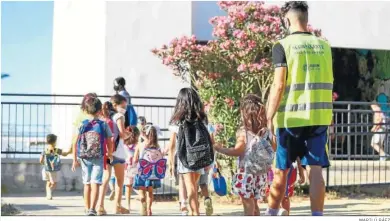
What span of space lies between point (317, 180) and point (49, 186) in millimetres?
6525

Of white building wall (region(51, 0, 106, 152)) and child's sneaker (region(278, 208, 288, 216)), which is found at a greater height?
white building wall (region(51, 0, 106, 152))

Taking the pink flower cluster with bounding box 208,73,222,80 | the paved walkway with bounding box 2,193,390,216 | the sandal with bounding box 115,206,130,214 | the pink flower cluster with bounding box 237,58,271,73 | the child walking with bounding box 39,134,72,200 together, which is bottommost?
the paved walkway with bounding box 2,193,390,216

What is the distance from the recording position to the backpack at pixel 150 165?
991 centimetres

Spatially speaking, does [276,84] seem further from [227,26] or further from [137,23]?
[137,23]

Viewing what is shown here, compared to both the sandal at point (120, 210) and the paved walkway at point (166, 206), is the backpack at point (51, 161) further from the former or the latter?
the sandal at point (120, 210)

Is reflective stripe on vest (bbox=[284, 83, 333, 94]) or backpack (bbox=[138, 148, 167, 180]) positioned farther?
backpack (bbox=[138, 148, 167, 180])

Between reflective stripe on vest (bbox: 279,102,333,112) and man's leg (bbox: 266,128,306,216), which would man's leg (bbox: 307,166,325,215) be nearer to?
man's leg (bbox: 266,128,306,216)

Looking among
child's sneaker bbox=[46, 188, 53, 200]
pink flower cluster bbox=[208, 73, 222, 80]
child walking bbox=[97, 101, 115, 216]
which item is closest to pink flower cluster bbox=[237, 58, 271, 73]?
pink flower cluster bbox=[208, 73, 222, 80]

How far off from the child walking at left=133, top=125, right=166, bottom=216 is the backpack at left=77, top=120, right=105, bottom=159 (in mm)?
818

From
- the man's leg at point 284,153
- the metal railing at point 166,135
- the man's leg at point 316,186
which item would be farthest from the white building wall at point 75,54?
the man's leg at point 316,186

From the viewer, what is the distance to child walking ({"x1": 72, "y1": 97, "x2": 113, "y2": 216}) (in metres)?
9.21

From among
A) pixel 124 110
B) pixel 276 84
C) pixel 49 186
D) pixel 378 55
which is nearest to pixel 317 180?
pixel 276 84

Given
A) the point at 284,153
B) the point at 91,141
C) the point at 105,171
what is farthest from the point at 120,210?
the point at 284,153

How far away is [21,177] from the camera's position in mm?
13727
